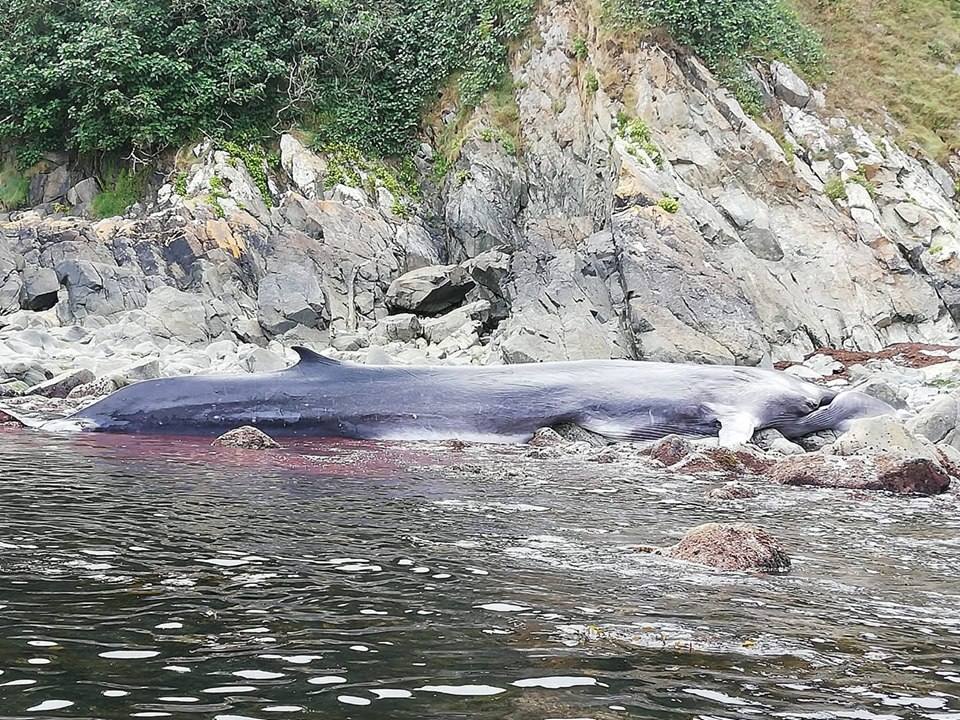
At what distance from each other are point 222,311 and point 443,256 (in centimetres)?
558

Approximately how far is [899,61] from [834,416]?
65.4ft

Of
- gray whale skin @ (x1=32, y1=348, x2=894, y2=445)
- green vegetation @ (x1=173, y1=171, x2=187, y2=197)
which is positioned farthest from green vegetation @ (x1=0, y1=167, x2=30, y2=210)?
gray whale skin @ (x1=32, y1=348, x2=894, y2=445)

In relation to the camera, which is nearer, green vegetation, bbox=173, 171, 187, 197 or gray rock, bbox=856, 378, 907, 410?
gray rock, bbox=856, 378, 907, 410

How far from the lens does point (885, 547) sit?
6.18 metres

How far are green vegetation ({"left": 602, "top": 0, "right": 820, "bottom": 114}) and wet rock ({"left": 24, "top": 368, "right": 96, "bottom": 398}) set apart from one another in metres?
15.0

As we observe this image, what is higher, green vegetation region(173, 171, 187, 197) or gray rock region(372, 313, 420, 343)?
green vegetation region(173, 171, 187, 197)

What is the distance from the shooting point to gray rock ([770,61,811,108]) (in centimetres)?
2619

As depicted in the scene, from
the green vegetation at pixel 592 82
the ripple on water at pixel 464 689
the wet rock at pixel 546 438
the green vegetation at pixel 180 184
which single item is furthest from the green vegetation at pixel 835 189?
the ripple on water at pixel 464 689

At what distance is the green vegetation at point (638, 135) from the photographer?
2314cm

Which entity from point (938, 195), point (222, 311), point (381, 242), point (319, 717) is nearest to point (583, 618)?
point (319, 717)

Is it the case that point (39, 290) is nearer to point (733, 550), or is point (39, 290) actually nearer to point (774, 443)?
point (774, 443)

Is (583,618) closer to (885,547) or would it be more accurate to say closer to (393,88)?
(885,547)

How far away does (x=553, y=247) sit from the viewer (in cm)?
2317

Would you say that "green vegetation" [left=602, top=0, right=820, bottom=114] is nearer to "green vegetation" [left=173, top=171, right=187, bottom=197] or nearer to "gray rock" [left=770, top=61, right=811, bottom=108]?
"gray rock" [left=770, top=61, right=811, bottom=108]
